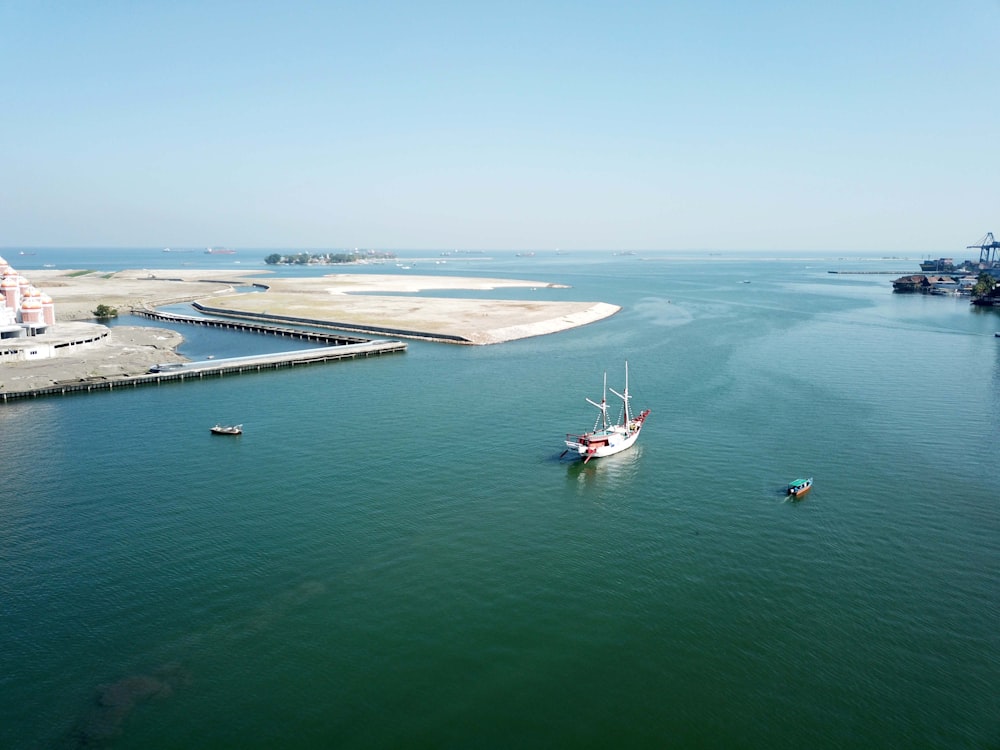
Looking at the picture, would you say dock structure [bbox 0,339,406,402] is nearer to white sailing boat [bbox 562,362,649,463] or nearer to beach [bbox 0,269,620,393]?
beach [bbox 0,269,620,393]

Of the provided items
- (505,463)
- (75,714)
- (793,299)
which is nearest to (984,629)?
(505,463)

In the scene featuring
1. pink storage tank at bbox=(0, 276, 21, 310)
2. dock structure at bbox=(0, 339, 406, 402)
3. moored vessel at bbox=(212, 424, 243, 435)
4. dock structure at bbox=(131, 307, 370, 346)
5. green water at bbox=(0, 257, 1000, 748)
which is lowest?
green water at bbox=(0, 257, 1000, 748)

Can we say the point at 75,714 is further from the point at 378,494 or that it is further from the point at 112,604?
the point at 378,494

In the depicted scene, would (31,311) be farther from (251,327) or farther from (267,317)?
(267,317)

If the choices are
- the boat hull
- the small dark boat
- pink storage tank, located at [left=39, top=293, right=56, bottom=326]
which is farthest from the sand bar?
the small dark boat

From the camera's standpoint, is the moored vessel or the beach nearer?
the moored vessel

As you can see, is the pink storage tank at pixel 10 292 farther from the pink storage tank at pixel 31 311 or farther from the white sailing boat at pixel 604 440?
the white sailing boat at pixel 604 440
